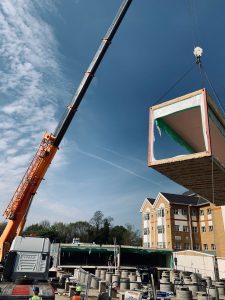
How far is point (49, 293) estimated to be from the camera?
29.3ft

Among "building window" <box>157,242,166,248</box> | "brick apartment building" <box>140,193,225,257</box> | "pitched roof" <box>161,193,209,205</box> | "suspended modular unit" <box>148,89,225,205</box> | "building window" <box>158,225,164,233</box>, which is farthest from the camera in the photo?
"pitched roof" <box>161,193,209,205</box>

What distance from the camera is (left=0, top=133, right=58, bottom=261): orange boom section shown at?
18062 millimetres

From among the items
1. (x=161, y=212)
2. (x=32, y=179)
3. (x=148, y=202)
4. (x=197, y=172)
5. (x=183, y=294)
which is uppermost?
(x=148, y=202)

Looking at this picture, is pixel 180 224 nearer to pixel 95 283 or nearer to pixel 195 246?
pixel 195 246

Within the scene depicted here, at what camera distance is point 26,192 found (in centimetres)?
1842

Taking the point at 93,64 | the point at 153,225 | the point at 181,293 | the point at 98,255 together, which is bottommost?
the point at 181,293

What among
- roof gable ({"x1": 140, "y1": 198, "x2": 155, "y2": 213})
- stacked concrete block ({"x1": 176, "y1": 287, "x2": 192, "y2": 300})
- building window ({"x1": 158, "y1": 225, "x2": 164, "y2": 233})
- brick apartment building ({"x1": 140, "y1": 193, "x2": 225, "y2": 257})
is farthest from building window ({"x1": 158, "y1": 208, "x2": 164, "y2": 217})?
stacked concrete block ({"x1": 176, "y1": 287, "x2": 192, "y2": 300})

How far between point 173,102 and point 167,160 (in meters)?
1.68

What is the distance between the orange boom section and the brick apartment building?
3946cm

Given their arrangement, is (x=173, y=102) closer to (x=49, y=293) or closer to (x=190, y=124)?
(x=190, y=124)

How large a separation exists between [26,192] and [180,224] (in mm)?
43359

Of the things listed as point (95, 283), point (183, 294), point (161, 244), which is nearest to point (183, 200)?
point (161, 244)

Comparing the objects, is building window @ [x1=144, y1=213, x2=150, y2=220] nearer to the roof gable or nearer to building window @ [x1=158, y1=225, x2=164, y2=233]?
the roof gable

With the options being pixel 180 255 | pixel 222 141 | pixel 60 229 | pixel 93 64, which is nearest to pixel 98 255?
pixel 180 255
